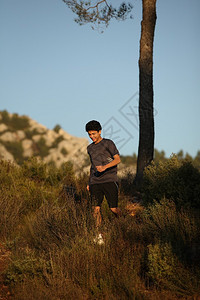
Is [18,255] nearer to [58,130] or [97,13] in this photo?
[97,13]

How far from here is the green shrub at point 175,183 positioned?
6.30 m

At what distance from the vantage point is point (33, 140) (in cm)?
4028

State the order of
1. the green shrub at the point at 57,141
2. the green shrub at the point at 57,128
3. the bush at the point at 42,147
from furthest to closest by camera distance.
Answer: the green shrub at the point at 57,128 < the green shrub at the point at 57,141 < the bush at the point at 42,147

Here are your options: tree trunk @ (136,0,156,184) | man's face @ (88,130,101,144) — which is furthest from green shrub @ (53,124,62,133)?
man's face @ (88,130,101,144)

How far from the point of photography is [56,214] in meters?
6.56

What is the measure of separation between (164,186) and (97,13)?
7.84 metres

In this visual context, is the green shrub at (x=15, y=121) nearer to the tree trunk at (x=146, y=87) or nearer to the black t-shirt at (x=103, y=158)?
the tree trunk at (x=146, y=87)

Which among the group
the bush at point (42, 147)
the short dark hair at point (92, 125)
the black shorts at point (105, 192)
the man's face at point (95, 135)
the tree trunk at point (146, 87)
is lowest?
the black shorts at point (105, 192)

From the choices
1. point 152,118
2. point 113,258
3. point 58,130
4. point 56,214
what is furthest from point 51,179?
point 58,130

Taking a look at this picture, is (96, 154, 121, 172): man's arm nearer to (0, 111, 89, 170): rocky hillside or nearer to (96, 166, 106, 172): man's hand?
(96, 166, 106, 172): man's hand

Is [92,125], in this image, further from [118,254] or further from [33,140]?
[33,140]

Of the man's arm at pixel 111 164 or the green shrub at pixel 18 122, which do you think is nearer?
the man's arm at pixel 111 164

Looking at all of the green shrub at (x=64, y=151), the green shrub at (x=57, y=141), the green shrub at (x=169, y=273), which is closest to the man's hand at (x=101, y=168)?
the green shrub at (x=169, y=273)

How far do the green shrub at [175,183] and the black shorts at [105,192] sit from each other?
83 cm
